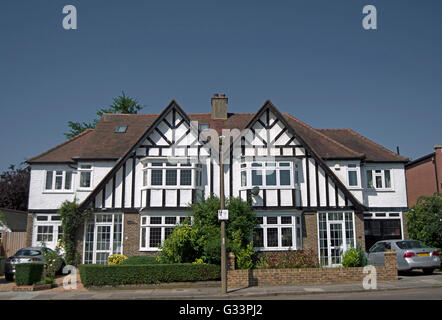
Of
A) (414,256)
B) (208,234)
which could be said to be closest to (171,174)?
(208,234)

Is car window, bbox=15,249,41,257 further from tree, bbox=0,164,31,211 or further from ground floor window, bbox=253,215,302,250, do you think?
tree, bbox=0,164,31,211

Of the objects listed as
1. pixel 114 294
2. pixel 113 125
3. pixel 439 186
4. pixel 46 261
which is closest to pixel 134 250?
pixel 46 261

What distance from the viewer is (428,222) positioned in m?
22.0

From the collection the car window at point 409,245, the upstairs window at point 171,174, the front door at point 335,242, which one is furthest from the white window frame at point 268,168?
the car window at point 409,245

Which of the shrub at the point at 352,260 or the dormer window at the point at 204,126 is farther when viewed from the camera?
the dormer window at the point at 204,126

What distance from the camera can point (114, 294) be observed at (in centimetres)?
1581

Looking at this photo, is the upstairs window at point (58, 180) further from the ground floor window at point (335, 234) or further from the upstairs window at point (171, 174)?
the ground floor window at point (335, 234)

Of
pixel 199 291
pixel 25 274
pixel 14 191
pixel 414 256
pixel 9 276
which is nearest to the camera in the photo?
pixel 199 291

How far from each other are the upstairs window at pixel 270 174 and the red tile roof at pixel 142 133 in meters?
2.68

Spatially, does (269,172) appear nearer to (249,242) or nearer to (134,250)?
(249,242)

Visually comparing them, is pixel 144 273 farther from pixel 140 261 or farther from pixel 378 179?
pixel 378 179

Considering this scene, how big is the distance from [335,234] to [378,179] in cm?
562

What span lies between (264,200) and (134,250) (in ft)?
24.5

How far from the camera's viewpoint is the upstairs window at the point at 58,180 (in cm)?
2492
